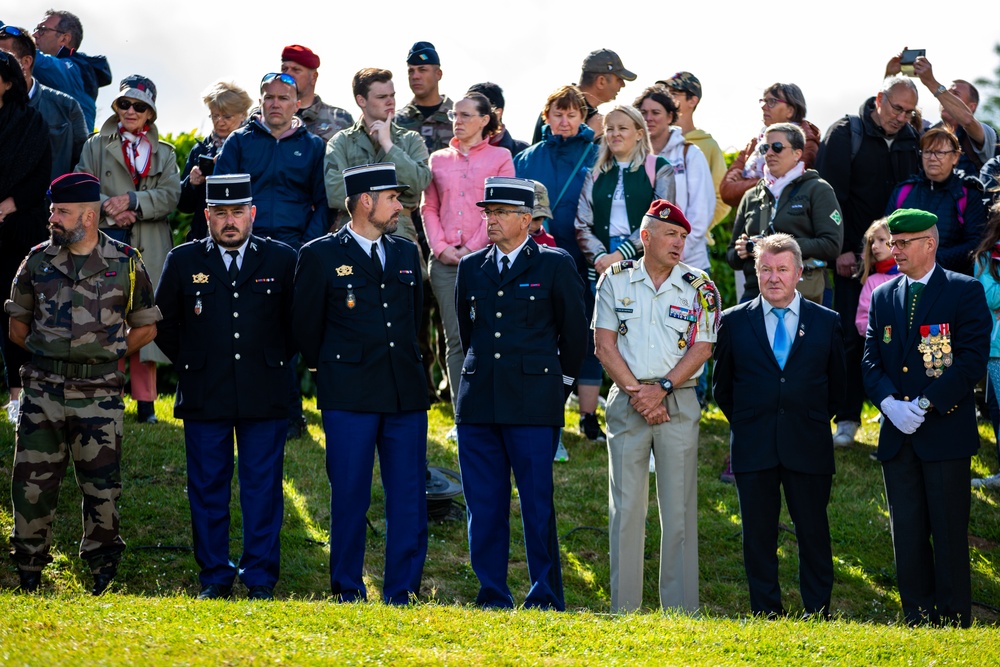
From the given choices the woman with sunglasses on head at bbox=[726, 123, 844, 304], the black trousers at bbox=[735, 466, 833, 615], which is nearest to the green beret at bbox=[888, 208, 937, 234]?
the black trousers at bbox=[735, 466, 833, 615]

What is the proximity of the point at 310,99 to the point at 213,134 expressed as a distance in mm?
891

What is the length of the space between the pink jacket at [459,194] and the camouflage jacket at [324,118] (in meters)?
1.22

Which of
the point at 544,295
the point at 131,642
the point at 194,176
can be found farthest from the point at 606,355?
the point at 194,176

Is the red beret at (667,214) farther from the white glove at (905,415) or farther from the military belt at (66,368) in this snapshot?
the military belt at (66,368)

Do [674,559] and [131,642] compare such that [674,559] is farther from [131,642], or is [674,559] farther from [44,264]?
[44,264]

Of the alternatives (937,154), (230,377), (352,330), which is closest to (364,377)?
(352,330)

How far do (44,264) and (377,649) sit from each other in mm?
3443

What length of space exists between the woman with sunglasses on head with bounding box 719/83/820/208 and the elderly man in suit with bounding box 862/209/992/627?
3.23 meters

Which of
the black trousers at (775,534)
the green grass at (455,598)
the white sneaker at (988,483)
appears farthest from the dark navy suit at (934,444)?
the white sneaker at (988,483)

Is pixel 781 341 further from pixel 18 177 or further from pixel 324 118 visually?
pixel 18 177

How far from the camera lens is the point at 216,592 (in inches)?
314

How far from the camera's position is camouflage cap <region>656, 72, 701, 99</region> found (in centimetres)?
1191

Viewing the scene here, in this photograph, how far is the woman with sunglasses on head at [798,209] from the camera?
1016 cm

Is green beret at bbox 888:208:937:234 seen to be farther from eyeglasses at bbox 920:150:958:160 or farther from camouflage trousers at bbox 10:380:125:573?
camouflage trousers at bbox 10:380:125:573
